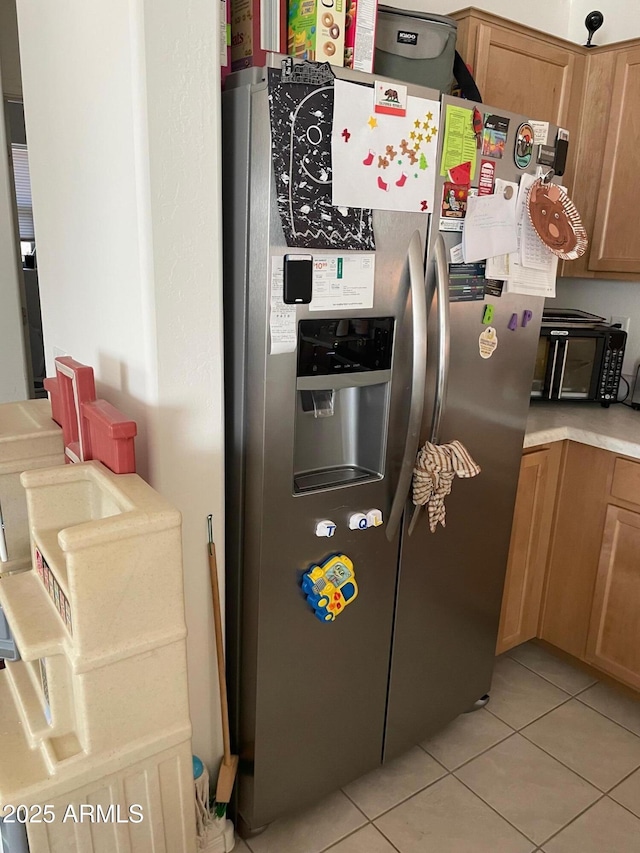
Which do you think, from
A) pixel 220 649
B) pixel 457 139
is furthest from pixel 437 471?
pixel 457 139

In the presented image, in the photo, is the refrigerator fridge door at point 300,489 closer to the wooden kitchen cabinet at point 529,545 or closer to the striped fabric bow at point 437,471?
the striped fabric bow at point 437,471

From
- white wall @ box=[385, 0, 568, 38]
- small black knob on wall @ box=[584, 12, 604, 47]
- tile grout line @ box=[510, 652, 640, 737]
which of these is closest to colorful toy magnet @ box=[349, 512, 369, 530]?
tile grout line @ box=[510, 652, 640, 737]

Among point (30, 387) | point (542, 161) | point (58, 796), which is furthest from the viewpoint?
point (30, 387)

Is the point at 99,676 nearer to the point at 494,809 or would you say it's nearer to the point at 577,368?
the point at 494,809

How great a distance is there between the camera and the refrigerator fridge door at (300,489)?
1.39 meters

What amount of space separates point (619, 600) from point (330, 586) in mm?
1160

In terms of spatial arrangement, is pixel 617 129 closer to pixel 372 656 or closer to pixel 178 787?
pixel 372 656

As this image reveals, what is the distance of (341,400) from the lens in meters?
1.64

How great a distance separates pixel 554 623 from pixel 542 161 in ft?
5.23

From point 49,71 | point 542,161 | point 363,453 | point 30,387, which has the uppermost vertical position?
point 49,71

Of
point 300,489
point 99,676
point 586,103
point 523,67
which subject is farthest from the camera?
point 586,103

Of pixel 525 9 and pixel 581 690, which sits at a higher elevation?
pixel 525 9

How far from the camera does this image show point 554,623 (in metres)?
2.43

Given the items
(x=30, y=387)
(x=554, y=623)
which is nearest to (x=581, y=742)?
(x=554, y=623)
